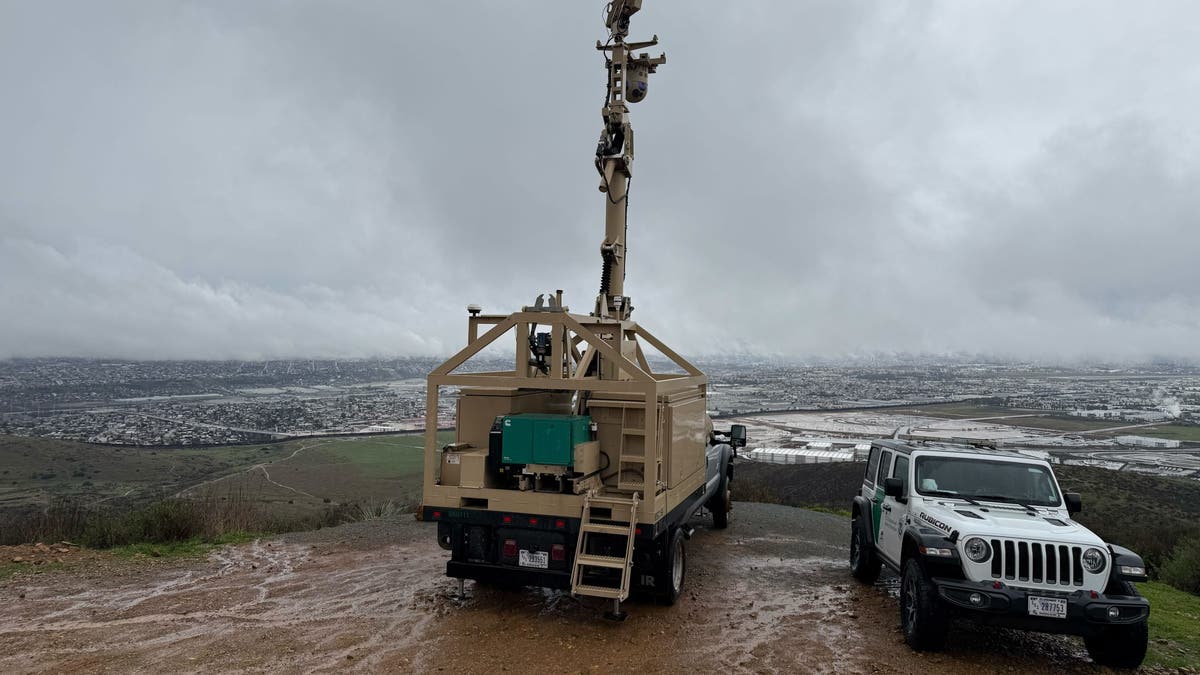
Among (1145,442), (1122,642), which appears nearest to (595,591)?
(1122,642)

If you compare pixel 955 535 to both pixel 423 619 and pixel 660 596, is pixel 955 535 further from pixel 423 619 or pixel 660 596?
pixel 423 619

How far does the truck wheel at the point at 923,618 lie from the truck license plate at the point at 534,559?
139 inches

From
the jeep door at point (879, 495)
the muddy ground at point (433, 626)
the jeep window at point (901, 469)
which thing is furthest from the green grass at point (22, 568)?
the jeep window at point (901, 469)

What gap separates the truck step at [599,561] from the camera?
6350mm

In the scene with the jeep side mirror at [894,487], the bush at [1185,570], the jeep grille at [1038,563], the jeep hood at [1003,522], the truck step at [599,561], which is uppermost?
the jeep side mirror at [894,487]

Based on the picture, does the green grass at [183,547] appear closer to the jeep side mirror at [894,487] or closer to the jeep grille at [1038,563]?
the jeep side mirror at [894,487]

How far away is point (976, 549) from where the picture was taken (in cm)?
589

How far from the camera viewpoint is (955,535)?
6012 millimetres

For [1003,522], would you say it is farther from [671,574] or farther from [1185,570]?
[1185,570]

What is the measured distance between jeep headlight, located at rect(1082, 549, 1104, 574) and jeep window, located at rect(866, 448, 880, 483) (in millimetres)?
2927

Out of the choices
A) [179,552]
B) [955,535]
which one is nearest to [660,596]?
[955,535]

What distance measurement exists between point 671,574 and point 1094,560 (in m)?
3.86

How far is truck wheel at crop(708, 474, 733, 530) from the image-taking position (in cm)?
1172

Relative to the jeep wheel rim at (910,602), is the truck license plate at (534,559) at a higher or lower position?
higher
